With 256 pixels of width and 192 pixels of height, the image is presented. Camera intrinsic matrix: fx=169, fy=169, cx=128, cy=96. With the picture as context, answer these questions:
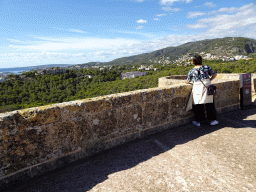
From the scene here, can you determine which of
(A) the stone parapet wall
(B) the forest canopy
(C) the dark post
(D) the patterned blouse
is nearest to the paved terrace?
(A) the stone parapet wall

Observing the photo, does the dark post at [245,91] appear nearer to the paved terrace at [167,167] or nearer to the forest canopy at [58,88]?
the paved terrace at [167,167]

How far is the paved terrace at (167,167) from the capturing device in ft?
5.58

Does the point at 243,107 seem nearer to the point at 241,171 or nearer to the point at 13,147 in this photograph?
the point at 241,171

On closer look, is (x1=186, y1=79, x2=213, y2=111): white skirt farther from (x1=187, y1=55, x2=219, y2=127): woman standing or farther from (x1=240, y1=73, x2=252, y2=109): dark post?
(x1=240, y1=73, x2=252, y2=109): dark post

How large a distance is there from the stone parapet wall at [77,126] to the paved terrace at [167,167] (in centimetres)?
14

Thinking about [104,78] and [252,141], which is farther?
[104,78]

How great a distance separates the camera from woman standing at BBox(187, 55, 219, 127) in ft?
→ 9.83

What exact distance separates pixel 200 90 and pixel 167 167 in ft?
5.31

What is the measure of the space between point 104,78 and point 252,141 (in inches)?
2810

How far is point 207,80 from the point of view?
9.80ft

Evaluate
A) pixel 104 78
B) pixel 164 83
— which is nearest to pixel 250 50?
pixel 104 78

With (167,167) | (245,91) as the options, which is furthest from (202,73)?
(245,91)

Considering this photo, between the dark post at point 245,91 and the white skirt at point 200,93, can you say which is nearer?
the white skirt at point 200,93

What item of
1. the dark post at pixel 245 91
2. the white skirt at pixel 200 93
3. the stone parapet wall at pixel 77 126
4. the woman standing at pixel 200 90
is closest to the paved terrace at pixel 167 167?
the stone parapet wall at pixel 77 126
